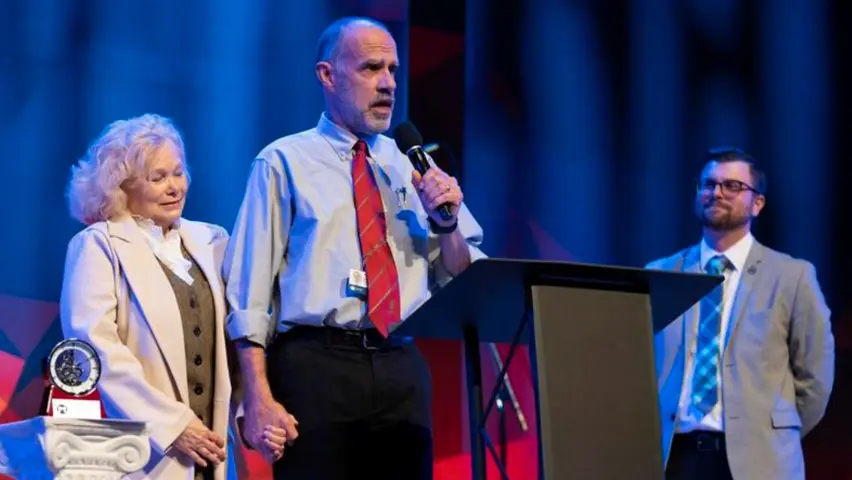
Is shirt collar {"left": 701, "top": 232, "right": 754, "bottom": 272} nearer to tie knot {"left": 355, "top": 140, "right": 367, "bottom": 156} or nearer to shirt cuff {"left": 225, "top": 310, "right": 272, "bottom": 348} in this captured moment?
tie knot {"left": 355, "top": 140, "right": 367, "bottom": 156}

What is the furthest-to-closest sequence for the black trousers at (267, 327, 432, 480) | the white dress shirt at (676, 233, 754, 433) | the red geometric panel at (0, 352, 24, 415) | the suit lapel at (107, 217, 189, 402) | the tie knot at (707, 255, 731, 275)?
the tie knot at (707, 255, 731, 275) → the white dress shirt at (676, 233, 754, 433) → the red geometric panel at (0, 352, 24, 415) → the suit lapel at (107, 217, 189, 402) → the black trousers at (267, 327, 432, 480)

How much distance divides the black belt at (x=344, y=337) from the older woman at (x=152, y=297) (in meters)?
0.33

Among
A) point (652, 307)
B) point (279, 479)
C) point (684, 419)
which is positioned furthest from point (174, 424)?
point (684, 419)

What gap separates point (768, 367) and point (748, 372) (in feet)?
0.27

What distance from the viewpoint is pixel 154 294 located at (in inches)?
112

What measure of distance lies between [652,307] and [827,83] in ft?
10.2

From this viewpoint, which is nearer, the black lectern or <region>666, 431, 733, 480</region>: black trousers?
the black lectern

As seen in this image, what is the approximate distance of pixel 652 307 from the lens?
7.54 feet

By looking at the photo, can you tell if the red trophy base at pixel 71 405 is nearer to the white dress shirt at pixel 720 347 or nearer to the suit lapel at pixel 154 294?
the suit lapel at pixel 154 294

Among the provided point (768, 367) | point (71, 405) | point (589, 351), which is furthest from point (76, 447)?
point (768, 367)

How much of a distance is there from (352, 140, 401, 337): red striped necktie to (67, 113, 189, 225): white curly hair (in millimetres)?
602

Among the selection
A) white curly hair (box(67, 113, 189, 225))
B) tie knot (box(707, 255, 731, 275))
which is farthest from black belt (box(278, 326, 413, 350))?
tie knot (box(707, 255, 731, 275))

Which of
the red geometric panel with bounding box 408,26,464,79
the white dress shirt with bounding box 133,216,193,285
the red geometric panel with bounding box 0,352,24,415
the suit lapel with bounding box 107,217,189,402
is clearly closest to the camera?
the suit lapel with bounding box 107,217,189,402

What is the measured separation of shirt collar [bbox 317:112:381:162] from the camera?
285cm
